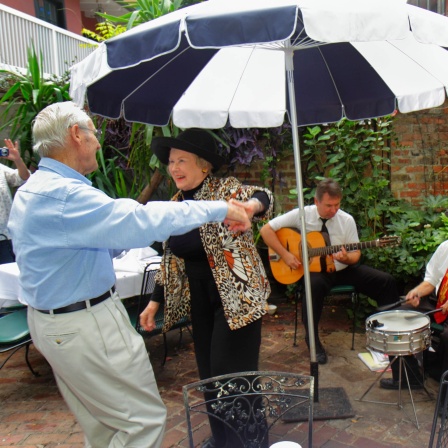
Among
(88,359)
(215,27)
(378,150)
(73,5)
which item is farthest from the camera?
(73,5)

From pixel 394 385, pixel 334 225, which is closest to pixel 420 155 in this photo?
pixel 334 225

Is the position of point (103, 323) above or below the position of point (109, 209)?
below

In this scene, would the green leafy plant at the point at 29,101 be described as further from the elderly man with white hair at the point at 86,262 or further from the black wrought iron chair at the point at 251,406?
the elderly man with white hair at the point at 86,262

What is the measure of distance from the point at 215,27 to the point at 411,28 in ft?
2.90

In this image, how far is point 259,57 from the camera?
3869mm

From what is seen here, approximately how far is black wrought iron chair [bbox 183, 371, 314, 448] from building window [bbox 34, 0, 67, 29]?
42.4ft

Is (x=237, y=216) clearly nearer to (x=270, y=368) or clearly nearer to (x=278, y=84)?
(x=278, y=84)

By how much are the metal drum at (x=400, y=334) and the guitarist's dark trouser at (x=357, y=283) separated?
122 cm

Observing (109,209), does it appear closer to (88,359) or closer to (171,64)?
(88,359)

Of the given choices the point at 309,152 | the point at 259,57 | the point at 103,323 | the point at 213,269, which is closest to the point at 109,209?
the point at 103,323

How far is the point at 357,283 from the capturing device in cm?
484

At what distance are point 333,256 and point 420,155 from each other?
189 cm

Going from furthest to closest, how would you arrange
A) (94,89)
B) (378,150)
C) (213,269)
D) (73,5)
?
1. (73,5)
2. (378,150)
3. (94,89)
4. (213,269)

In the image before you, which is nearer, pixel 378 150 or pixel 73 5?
pixel 378 150
